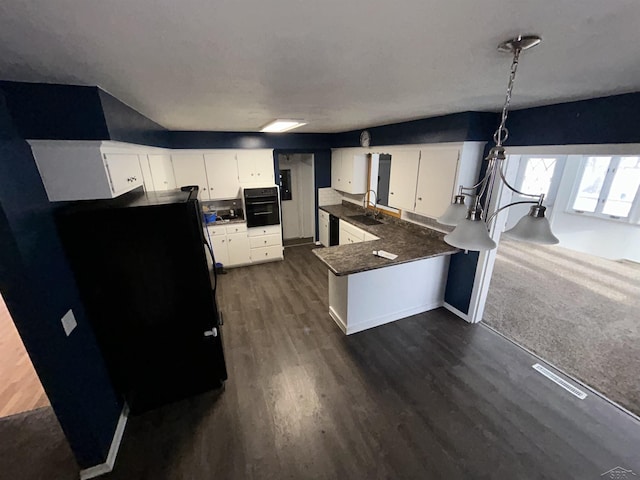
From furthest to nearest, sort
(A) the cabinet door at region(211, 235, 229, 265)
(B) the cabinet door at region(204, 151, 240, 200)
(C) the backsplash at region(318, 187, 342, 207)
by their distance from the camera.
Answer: (C) the backsplash at region(318, 187, 342, 207)
(A) the cabinet door at region(211, 235, 229, 265)
(B) the cabinet door at region(204, 151, 240, 200)

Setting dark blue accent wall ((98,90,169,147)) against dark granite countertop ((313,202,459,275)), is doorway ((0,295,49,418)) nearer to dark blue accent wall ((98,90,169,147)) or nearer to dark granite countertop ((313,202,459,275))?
dark blue accent wall ((98,90,169,147))

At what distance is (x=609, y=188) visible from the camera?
522 cm

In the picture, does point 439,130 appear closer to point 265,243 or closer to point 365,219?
point 365,219

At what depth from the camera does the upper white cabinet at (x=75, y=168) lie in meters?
1.52

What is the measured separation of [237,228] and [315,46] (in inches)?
162

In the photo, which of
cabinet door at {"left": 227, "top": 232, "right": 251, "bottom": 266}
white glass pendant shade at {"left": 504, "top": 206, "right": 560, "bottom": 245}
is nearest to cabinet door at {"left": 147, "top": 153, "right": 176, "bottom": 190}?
cabinet door at {"left": 227, "top": 232, "right": 251, "bottom": 266}

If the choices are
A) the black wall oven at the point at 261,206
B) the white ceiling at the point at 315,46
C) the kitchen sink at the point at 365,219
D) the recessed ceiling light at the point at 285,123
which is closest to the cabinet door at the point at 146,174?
the white ceiling at the point at 315,46

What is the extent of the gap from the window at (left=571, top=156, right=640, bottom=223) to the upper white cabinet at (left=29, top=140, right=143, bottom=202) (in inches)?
307

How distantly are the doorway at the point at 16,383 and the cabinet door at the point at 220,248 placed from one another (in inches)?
97.6

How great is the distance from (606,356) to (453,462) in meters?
2.28

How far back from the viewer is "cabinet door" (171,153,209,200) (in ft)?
14.3

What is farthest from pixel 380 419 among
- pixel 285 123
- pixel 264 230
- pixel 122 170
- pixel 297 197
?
pixel 297 197

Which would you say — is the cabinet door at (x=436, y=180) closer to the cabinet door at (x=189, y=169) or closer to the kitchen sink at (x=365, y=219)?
the kitchen sink at (x=365, y=219)

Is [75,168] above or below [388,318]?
above
